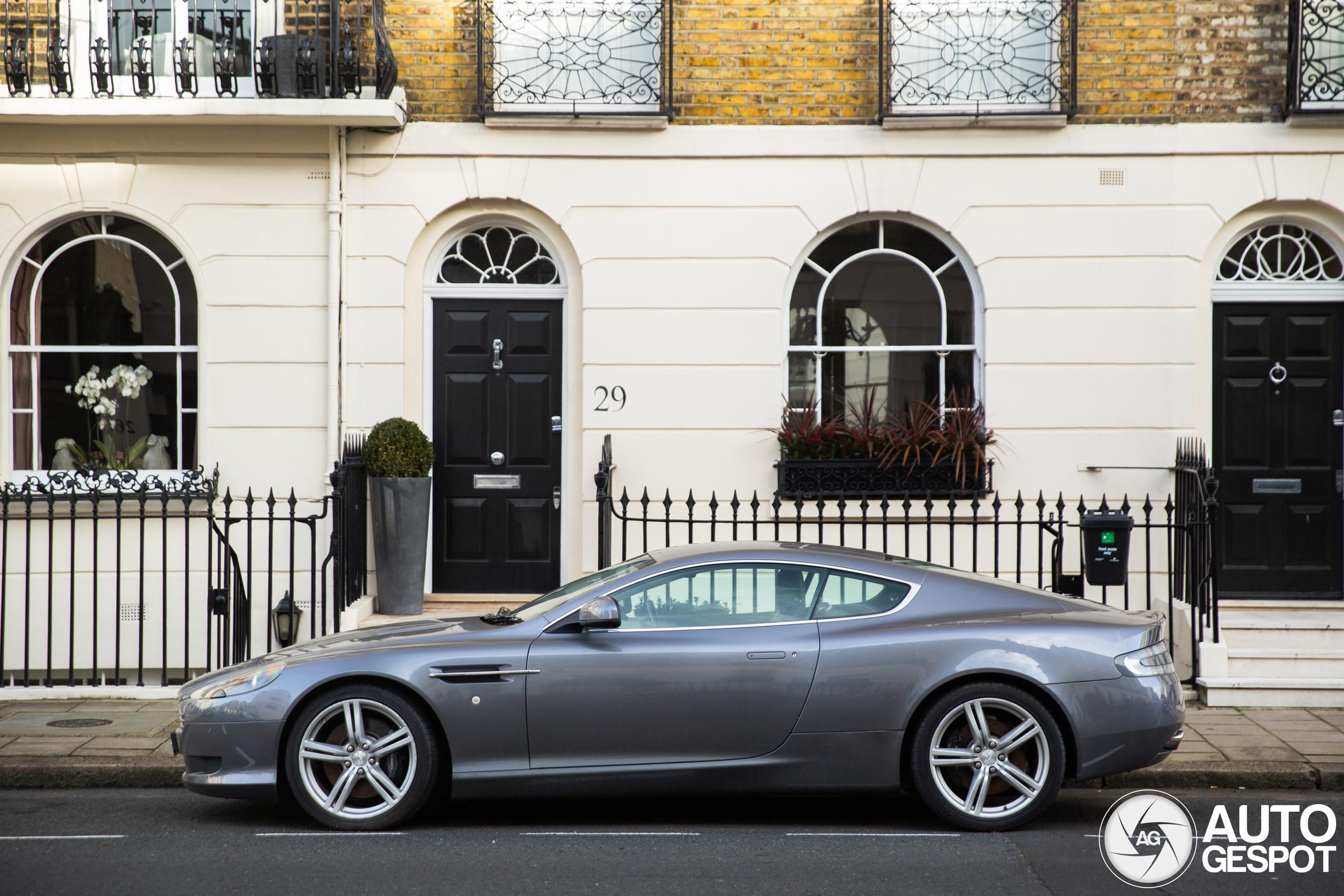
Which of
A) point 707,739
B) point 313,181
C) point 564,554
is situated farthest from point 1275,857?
point 313,181

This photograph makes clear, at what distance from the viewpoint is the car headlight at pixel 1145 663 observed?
5.21m

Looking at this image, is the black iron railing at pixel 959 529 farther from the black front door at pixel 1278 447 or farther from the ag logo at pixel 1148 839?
the ag logo at pixel 1148 839

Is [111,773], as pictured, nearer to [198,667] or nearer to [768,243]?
[198,667]

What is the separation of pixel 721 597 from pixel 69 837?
3.09 metres

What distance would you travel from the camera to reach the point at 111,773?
6.27m

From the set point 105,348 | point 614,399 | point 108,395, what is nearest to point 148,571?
point 108,395

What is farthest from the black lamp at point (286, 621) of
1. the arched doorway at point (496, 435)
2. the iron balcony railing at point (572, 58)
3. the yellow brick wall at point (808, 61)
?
the iron balcony railing at point (572, 58)

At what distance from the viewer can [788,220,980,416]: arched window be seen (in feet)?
32.1

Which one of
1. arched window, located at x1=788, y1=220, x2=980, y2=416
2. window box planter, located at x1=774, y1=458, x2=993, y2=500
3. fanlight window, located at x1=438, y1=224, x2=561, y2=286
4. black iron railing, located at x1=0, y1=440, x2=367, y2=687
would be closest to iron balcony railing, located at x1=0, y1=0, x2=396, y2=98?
fanlight window, located at x1=438, y1=224, x2=561, y2=286

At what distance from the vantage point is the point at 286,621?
323 inches

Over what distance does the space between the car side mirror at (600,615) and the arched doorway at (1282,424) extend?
6.35 m

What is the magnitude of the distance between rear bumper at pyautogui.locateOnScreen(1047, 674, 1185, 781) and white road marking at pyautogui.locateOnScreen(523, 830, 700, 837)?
67.9 inches

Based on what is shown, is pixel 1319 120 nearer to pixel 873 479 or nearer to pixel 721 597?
pixel 873 479

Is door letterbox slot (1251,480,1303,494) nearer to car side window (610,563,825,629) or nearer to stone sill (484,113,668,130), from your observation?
stone sill (484,113,668,130)
